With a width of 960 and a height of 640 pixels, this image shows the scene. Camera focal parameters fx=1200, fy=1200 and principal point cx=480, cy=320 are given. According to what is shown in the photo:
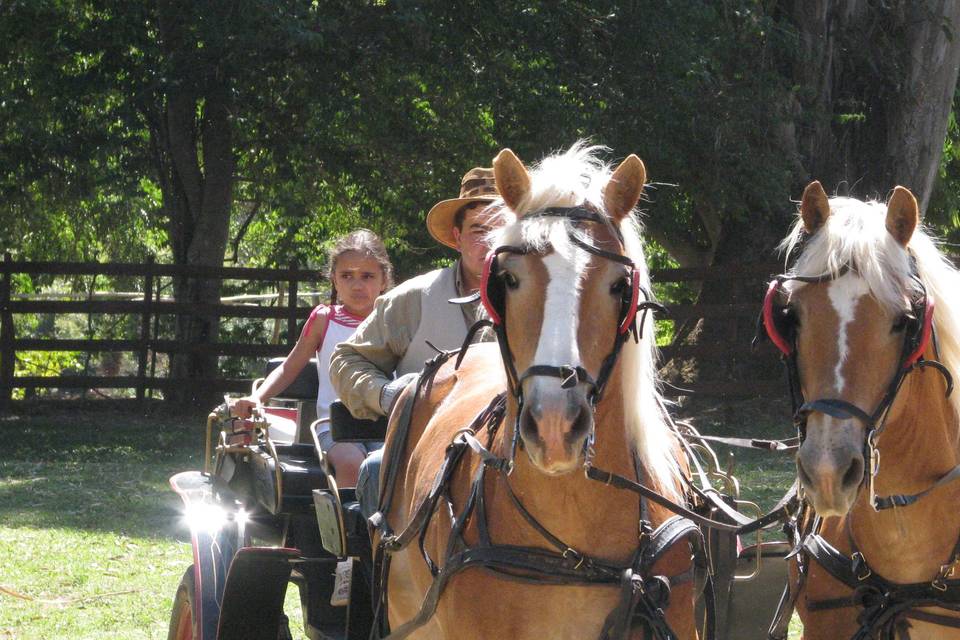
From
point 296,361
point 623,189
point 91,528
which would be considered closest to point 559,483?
point 623,189

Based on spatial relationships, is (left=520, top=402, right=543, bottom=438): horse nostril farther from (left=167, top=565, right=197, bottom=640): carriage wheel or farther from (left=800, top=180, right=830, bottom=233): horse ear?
(left=167, top=565, right=197, bottom=640): carriage wheel

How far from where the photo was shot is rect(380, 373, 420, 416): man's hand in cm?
407

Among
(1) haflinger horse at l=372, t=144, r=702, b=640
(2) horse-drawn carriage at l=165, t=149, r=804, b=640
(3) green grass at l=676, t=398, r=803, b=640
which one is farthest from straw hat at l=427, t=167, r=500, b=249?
(3) green grass at l=676, t=398, r=803, b=640

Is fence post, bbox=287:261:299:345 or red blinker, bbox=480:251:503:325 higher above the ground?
red blinker, bbox=480:251:503:325

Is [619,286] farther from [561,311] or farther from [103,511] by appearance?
[103,511]

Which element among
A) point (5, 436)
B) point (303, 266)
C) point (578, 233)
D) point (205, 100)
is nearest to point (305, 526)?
point (578, 233)

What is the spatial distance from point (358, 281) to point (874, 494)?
2.90 m

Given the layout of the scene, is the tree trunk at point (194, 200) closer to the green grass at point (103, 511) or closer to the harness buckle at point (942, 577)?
the green grass at point (103, 511)

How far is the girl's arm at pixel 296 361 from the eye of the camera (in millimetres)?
5184

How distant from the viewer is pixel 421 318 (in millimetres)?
4367

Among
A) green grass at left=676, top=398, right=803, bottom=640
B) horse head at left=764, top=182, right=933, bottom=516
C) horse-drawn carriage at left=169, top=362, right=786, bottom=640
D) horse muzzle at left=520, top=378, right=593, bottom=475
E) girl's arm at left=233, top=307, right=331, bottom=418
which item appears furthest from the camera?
green grass at left=676, top=398, right=803, bottom=640

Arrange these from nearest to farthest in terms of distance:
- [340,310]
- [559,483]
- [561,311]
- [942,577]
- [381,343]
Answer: [561,311] < [559,483] < [942,577] < [381,343] < [340,310]

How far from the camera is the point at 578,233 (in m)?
2.84

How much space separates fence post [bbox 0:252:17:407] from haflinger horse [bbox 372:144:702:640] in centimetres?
1186
